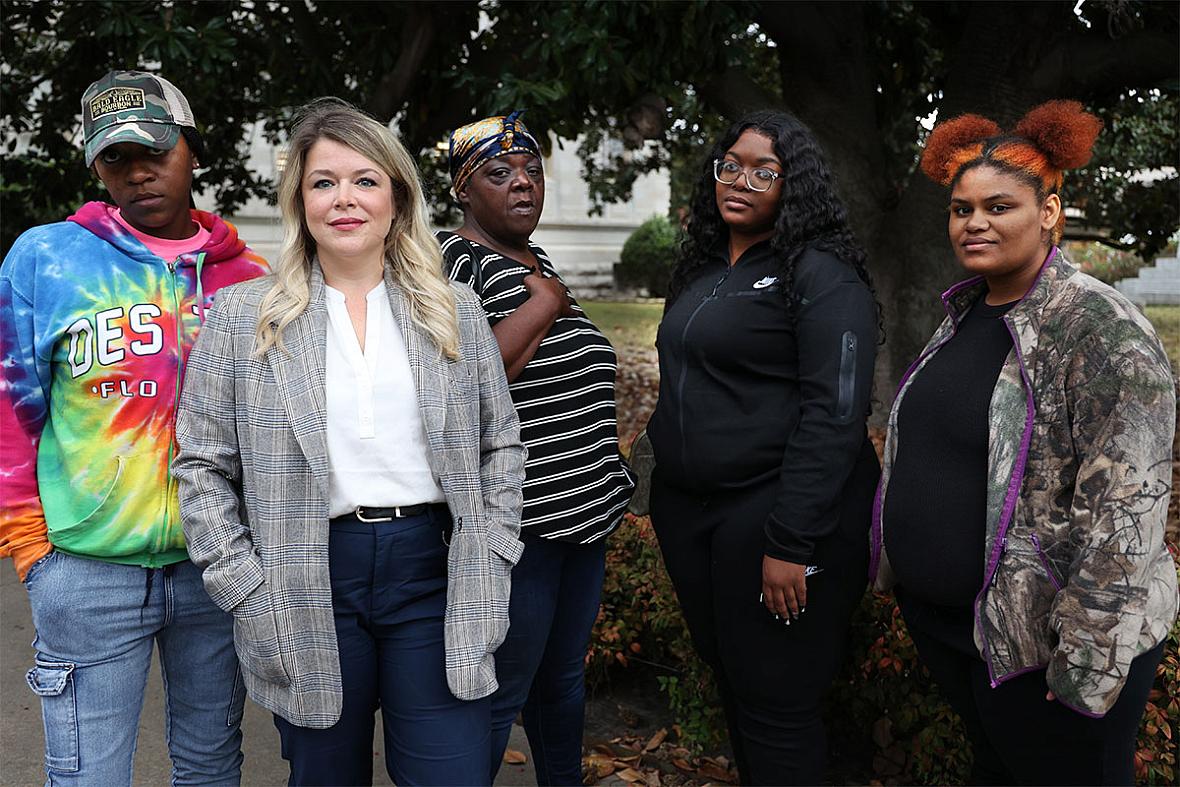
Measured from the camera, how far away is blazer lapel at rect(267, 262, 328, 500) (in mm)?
2203

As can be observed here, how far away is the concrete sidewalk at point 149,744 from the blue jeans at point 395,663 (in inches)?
59.7

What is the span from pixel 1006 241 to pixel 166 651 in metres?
2.30

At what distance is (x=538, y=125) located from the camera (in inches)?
227

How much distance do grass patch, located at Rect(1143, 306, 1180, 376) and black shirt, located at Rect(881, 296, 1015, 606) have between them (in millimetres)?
9703

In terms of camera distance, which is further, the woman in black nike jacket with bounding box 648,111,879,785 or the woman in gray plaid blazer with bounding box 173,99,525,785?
the woman in black nike jacket with bounding box 648,111,879,785

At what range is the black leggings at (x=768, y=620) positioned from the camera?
107 inches

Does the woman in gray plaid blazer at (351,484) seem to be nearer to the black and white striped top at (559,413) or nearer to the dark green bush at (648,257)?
the black and white striped top at (559,413)

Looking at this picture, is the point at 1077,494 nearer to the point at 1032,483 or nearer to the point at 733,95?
the point at 1032,483

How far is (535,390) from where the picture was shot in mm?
2773

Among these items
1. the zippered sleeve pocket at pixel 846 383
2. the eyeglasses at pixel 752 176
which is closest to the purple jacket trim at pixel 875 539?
the zippered sleeve pocket at pixel 846 383

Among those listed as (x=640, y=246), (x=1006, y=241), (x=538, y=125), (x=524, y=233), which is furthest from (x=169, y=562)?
(x=640, y=246)

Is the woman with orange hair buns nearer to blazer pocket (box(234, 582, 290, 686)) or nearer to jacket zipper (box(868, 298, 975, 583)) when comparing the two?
jacket zipper (box(868, 298, 975, 583))

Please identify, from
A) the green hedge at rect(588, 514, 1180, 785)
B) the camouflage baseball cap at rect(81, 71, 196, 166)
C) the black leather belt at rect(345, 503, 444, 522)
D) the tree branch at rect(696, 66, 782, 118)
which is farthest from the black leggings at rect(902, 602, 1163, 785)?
the tree branch at rect(696, 66, 782, 118)

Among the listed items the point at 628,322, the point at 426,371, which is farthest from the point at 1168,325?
the point at 426,371
